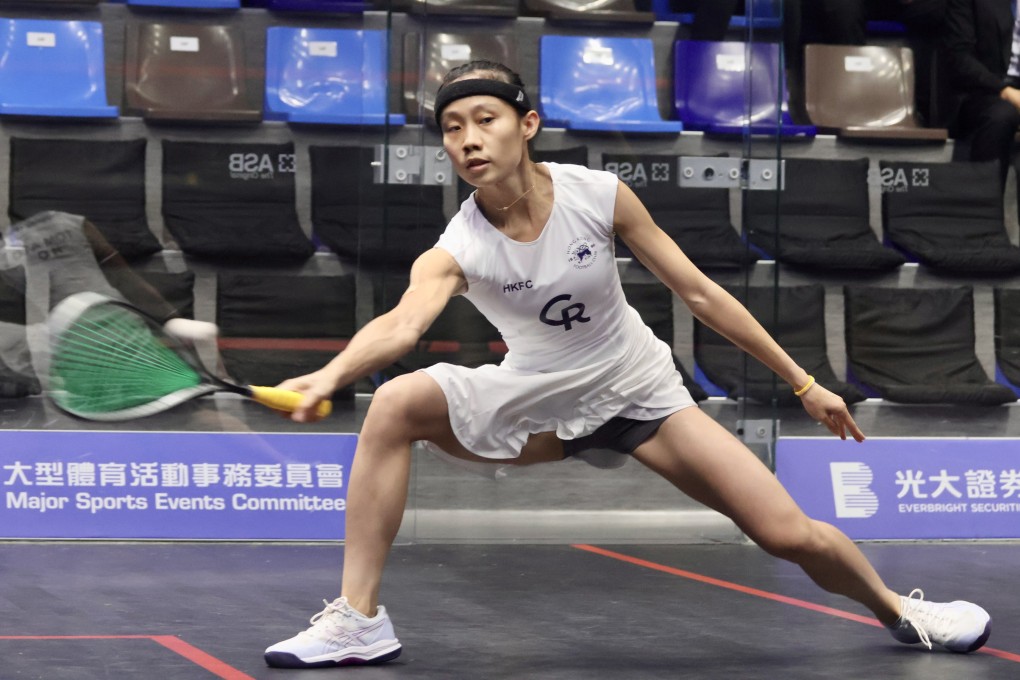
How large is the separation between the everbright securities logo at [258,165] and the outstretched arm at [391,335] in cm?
304

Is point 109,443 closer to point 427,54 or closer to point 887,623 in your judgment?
point 427,54

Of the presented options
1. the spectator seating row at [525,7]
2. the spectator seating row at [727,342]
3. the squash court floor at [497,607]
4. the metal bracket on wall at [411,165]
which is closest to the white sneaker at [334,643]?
the squash court floor at [497,607]

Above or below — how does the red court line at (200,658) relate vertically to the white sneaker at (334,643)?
below

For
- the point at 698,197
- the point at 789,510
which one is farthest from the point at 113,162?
the point at 789,510

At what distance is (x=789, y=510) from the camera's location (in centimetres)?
324

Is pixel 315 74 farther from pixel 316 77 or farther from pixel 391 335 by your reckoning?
pixel 391 335

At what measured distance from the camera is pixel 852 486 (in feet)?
18.4

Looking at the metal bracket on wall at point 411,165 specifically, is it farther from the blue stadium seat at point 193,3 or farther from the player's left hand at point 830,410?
the player's left hand at point 830,410

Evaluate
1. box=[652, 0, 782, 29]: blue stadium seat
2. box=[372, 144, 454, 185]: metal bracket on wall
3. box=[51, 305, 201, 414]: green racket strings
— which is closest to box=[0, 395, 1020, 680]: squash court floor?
box=[51, 305, 201, 414]: green racket strings

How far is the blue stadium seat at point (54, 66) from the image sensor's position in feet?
20.3

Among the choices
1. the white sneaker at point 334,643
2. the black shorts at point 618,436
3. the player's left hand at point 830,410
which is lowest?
the white sneaker at point 334,643

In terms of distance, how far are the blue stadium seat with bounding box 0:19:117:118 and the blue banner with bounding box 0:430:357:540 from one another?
62.6 inches

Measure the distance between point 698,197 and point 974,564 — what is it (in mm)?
1665

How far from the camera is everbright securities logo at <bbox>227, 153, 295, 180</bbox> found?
19.9 feet
